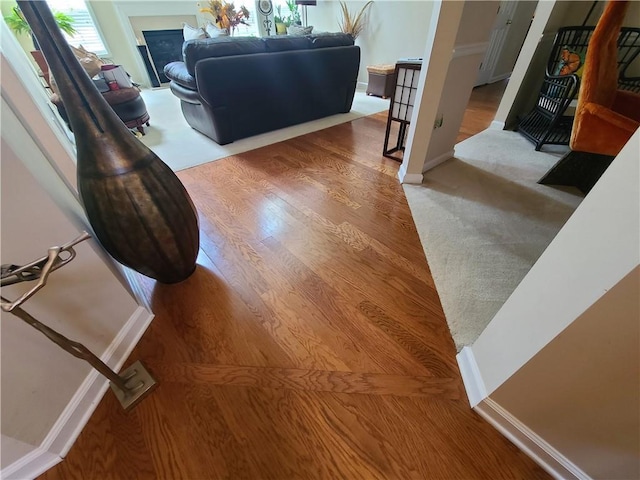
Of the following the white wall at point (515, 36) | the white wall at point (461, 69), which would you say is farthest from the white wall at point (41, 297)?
the white wall at point (515, 36)

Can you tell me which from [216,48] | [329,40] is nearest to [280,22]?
[329,40]

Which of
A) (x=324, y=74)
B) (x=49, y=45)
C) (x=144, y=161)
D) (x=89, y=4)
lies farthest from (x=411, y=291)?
(x=89, y=4)

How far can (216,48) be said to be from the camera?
7.07 feet

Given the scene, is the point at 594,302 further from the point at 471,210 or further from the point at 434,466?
the point at 471,210

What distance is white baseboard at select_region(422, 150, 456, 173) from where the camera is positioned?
2.15 m

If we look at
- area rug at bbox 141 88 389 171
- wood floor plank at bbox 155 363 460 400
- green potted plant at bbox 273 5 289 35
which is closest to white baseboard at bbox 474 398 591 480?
wood floor plank at bbox 155 363 460 400

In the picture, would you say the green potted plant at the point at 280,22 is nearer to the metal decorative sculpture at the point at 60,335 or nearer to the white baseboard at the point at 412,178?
the white baseboard at the point at 412,178

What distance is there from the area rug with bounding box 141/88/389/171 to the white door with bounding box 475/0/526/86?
2077mm

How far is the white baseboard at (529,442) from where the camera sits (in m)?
0.75

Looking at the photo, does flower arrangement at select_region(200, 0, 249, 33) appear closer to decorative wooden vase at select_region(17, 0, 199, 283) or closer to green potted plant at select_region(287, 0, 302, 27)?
green potted plant at select_region(287, 0, 302, 27)

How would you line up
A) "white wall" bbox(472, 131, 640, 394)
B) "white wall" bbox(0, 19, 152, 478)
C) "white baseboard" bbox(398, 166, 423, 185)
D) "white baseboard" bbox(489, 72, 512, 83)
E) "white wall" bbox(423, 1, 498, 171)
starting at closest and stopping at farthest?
1. "white wall" bbox(472, 131, 640, 394)
2. "white wall" bbox(0, 19, 152, 478)
3. "white wall" bbox(423, 1, 498, 171)
4. "white baseboard" bbox(398, 166, 423, 185)
5. "white baseboard" bbox(489, 72, 512, 83)

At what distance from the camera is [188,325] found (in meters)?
1.14

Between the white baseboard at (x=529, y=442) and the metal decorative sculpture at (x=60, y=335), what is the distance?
3.72 feet

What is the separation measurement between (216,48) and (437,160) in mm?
2028
